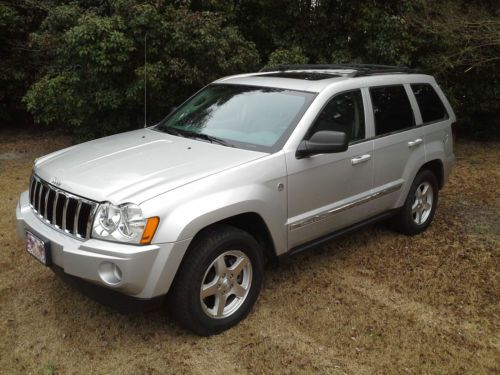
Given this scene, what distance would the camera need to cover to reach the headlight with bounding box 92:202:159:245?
2.93 metres

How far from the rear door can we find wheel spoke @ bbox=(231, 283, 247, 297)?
1.62m

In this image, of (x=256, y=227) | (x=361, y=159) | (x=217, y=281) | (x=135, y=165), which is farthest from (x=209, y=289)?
(x=361, y=159)

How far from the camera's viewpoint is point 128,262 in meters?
2.88

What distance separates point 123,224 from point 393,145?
8.86 ft

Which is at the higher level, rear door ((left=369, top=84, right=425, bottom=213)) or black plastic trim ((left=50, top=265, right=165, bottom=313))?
rear door ((left=369, top=84, right=425, bottom=213))

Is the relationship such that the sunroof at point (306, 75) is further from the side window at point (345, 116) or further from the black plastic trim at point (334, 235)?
the black plastic trim at point (334, 235)

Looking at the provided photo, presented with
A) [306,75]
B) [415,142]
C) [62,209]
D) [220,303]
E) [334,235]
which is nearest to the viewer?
[62,209]

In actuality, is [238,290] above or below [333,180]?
below

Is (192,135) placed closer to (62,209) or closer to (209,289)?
(62,209)

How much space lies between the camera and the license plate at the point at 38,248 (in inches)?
126

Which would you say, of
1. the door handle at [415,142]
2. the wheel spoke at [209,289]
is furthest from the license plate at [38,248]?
the door handle at [415,142]

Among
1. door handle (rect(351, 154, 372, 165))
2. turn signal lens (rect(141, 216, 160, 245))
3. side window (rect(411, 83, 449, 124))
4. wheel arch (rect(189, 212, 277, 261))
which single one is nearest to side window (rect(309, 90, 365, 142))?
door handle (rect(351, 154, 372, 165))

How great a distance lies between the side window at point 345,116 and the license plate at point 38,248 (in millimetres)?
2077

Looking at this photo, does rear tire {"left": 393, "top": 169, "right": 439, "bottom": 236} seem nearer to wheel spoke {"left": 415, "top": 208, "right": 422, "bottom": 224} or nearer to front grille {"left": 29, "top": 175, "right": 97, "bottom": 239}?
wheel spoke {"left": 415, "top": 208, "right": 422, "bottom": 224}
